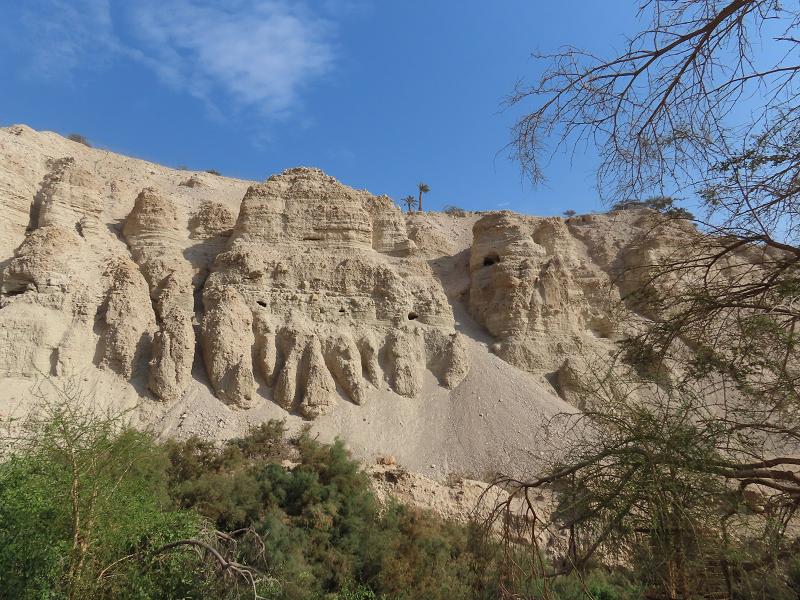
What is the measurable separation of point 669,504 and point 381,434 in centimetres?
1519

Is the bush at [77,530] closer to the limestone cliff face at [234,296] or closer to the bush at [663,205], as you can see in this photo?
the bush at [663,205]

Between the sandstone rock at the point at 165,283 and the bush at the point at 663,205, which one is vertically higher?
the sandstone rock at the point at 165,283

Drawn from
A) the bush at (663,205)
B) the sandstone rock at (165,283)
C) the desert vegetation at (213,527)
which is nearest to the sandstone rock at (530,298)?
the desert vegetation at (213,527)

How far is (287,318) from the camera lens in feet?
64.9

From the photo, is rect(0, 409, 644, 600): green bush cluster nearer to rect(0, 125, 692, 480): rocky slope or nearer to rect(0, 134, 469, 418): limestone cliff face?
rect(0, 125, 692, 480): rocky slope

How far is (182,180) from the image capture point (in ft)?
114

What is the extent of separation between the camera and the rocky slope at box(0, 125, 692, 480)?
1641 cm

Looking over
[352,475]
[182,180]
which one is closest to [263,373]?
[352,475]

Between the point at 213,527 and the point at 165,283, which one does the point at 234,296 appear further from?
the point at 213,527

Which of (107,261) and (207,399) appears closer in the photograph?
(207,399)

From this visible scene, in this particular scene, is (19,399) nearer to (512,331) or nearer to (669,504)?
(669,504)

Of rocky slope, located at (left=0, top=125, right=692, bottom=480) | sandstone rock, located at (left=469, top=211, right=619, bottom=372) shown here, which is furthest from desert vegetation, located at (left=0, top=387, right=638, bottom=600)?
sandstone rock, located at (left=469, top=211, right=619, bottom=372)

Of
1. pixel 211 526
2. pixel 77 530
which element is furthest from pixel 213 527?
pixel 77 530

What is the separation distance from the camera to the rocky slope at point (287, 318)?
646 inches
